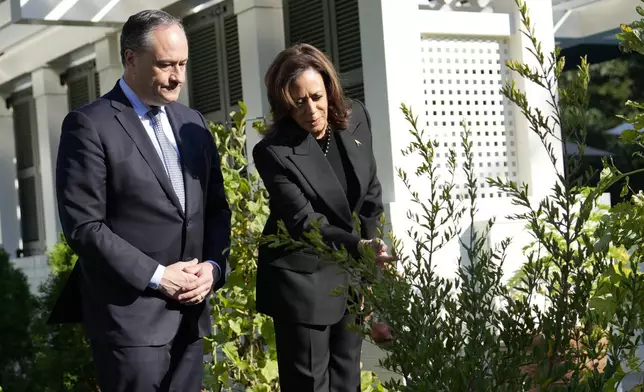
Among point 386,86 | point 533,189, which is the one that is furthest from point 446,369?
point 533,189

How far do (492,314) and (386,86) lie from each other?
4.83m

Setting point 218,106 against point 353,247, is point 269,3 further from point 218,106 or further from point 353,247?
point 353,247

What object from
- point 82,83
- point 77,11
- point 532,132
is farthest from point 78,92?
point 532,132

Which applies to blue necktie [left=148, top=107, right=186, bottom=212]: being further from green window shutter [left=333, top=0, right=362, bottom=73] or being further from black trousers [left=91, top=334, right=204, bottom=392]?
green window shutter [left=333, top=0, right=362, bottom=73]

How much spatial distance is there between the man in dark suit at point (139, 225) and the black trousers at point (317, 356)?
1.28 feet

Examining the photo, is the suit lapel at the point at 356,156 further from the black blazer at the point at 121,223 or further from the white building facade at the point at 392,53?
the white building facade at the point at 392,53

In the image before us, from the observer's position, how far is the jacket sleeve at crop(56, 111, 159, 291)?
3303mm

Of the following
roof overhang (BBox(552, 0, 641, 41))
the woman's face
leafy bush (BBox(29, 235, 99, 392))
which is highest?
roof overhang (BBox(552, 0, 641, 41))

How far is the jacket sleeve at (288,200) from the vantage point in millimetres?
3678

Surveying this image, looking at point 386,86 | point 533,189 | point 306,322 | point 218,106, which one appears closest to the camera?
point 306,322

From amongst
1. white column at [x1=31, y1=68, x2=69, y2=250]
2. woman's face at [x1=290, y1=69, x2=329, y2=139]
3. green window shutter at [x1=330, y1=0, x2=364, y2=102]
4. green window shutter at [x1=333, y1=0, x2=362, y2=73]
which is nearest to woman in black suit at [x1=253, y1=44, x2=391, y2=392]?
woman's face at [x1=290, y1=69, x2=329, y2=139]

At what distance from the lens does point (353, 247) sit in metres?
3.54

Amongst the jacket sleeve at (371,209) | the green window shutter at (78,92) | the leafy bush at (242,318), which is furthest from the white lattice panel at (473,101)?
the green window shutter at (78,92)

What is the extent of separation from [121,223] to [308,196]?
706 millimetres
